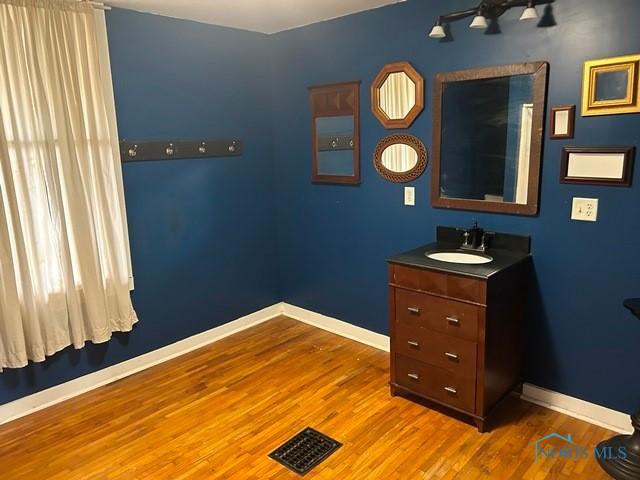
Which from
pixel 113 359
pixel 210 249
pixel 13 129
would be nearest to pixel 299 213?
pixel 210 249

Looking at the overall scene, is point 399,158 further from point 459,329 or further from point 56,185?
point 56,185

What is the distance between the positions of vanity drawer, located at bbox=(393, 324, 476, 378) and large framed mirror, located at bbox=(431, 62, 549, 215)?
0.79 metres

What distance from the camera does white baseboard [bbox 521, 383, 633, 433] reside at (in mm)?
2377

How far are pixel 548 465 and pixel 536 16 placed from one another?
2125 millimetres

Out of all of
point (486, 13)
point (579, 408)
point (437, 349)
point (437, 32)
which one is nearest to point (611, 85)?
point (486, 13)

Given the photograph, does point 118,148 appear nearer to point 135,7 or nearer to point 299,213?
point 135,7

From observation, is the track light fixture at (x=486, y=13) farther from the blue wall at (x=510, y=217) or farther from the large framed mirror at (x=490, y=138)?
the large framed mirror at (x=490, y=138)

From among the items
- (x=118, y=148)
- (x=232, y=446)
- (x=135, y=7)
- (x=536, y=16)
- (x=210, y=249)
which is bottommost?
(x=232, y=446)

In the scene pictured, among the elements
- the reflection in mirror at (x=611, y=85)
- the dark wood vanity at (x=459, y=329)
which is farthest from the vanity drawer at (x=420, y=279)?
the reflection in mirror at (x=611, y=85)

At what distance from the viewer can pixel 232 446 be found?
2363mm

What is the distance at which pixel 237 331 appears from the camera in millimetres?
3750

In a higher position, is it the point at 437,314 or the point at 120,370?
the point at 437,314

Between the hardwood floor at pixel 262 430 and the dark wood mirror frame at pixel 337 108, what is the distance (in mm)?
1312

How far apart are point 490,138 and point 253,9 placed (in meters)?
1.68
